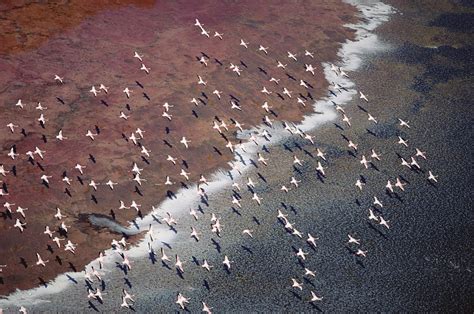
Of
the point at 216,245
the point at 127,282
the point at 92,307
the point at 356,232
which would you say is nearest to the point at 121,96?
the point at 216,245

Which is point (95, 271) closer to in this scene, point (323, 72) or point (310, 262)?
Result: point (310, 262)

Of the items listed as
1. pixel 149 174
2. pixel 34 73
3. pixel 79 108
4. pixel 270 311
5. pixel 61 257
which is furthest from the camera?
pixel 34 73

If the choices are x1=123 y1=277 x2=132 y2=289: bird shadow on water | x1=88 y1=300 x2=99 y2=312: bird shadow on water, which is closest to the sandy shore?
x1=123 y1=277 x2=132 y2=289: bird shadow on water

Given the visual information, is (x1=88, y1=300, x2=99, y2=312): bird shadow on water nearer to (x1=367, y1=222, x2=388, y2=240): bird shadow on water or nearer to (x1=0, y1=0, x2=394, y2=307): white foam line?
(x1=0, y1=0, x2=394, y2=307): white foam line

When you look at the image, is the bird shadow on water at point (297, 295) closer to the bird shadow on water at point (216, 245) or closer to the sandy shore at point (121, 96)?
the bird shadow on water at point (216, 245)

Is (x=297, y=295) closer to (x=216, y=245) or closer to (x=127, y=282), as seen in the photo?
(x=216, y=245)

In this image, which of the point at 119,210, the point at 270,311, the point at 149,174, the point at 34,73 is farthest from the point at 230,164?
the point at 34,73
